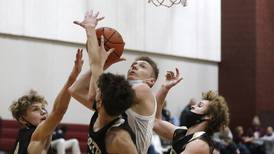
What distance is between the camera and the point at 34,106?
450cm

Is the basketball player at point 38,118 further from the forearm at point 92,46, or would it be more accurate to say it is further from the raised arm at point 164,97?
the raised arm at point 164,97

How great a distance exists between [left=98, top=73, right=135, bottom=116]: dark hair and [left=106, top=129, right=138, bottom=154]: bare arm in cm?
11

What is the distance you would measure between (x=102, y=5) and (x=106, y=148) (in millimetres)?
9848

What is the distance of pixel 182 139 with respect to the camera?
4.48 meters

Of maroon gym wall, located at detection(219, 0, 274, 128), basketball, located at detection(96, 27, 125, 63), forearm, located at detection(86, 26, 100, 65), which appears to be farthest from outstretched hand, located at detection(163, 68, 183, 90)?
maroon gym wall, located at detection(219, 0, 274, 128)

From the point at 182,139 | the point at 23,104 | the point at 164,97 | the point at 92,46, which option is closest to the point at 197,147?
the point at 182,139

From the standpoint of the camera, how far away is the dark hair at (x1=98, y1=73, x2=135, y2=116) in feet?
11.0

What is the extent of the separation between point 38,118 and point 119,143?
4.26 feet

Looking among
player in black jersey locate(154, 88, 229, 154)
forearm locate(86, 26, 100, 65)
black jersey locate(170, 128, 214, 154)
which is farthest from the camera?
player in black jersey locate(154, 88, 229, 154)

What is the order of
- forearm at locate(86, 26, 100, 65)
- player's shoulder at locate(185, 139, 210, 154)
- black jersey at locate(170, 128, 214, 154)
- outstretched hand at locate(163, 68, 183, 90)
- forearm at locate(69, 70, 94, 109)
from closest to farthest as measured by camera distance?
forearm at locate(86, 26, 100, 65)
forearm at locate(69, 70, 94, 109)
player's shoulder at locate(185, 139, 210, 154)
black jersey at locate(170, 128, 214, 154)
outstretched hand at locate(163, 68, 183, 90)

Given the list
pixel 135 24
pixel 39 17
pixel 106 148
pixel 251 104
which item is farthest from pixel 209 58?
pixel 106 148

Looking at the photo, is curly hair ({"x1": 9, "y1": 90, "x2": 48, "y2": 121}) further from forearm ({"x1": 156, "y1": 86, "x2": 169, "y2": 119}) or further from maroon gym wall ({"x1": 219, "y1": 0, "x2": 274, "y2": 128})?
maroon gym wall ({"x1": 219, "y1": 0, "x2": 274, "y2": 128})

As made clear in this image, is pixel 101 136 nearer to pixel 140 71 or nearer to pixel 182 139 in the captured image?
pixel 140 71

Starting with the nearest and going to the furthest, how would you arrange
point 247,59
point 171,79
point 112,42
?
1. point 112,42
2. point 171,79
3. point 247,59
